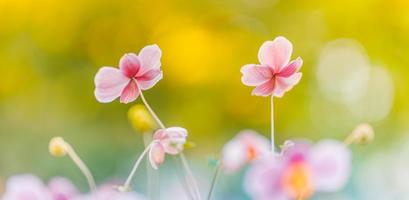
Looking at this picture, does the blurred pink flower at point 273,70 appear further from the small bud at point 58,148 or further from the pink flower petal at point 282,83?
the small bud at point 58,148

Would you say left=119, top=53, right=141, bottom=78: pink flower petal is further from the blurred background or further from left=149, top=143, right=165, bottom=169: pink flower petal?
the blurred background

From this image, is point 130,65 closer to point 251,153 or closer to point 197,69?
point 251,153

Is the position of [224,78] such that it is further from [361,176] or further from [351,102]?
[361,176]

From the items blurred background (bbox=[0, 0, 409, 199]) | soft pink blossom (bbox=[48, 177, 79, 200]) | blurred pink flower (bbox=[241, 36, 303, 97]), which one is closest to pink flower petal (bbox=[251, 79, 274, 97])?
blurred pink flower (bbox=[241, 36, 303, 97])

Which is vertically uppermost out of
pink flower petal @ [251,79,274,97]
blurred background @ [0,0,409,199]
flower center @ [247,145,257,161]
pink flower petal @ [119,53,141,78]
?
blurred background @ [0,0,409,199]

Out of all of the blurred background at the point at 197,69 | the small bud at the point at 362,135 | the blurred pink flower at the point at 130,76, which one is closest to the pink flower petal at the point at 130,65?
the blurred pink flower at the point at 130,76
